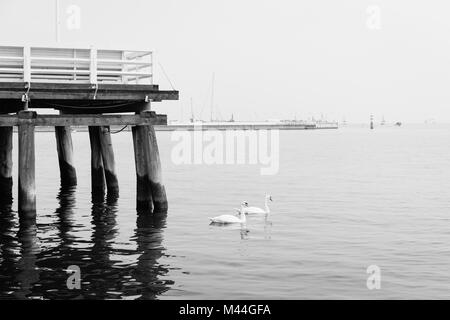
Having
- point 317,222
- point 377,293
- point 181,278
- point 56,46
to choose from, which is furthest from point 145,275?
point 317,222

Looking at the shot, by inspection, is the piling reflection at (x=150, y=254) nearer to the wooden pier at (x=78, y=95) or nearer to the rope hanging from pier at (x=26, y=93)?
the wooden pier at (x=78, y=95)

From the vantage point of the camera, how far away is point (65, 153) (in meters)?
36.2

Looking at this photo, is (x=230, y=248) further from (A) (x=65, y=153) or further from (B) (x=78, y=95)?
(A) (x=65, y=153)

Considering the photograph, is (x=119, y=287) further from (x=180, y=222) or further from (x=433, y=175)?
(x=433, y=175)

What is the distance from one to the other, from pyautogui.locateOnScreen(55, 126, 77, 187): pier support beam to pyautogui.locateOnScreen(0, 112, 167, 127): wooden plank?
13.2m

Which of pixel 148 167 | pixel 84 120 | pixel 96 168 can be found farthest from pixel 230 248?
pixel 96 168

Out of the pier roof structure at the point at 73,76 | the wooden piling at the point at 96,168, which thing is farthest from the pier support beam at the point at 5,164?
the pier roof structure at the point at 73,76

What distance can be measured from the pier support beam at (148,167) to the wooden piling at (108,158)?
6.71 metres

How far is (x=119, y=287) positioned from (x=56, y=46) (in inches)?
351

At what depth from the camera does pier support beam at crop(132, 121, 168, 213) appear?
23.9 meters

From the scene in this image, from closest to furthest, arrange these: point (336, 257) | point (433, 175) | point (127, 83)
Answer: point (336, 257) < point (127, 83) < point (433, 175)

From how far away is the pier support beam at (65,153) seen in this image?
3578 cm
